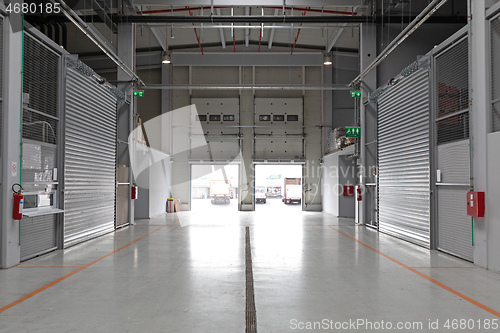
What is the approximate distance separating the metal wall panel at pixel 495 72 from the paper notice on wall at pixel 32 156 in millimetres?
9302

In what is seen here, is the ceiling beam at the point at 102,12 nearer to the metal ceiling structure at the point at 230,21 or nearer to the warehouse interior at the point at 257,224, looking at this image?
the metal ceiling structure at the point at 230,21

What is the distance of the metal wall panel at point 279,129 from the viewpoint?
72.8 ft

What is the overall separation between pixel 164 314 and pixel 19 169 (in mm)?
4830

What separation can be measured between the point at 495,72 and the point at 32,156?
31.1 feet

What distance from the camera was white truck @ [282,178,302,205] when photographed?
2709 centimetres

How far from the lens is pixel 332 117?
22078mm

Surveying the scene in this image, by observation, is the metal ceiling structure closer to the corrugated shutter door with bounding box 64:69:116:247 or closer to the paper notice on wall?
the corrugated shutter door with bounding box 64:69:116:247

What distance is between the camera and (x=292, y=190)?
27.3 metres

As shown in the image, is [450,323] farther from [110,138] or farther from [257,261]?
[110,138]

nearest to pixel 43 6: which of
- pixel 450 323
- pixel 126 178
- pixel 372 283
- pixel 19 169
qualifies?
pixel 126 178

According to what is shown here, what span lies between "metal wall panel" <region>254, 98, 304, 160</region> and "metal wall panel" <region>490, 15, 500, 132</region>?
1532 cm

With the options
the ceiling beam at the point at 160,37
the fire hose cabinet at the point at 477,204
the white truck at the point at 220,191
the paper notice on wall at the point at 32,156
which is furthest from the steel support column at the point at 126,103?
the white truck at the point at 220,191

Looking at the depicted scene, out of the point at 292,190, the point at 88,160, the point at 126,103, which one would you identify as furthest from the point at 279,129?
the point at 88,160

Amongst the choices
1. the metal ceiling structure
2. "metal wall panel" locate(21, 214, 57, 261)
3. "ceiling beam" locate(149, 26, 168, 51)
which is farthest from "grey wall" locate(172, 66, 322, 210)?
"metal wall panel" locate(21, 214, 57, 261)
